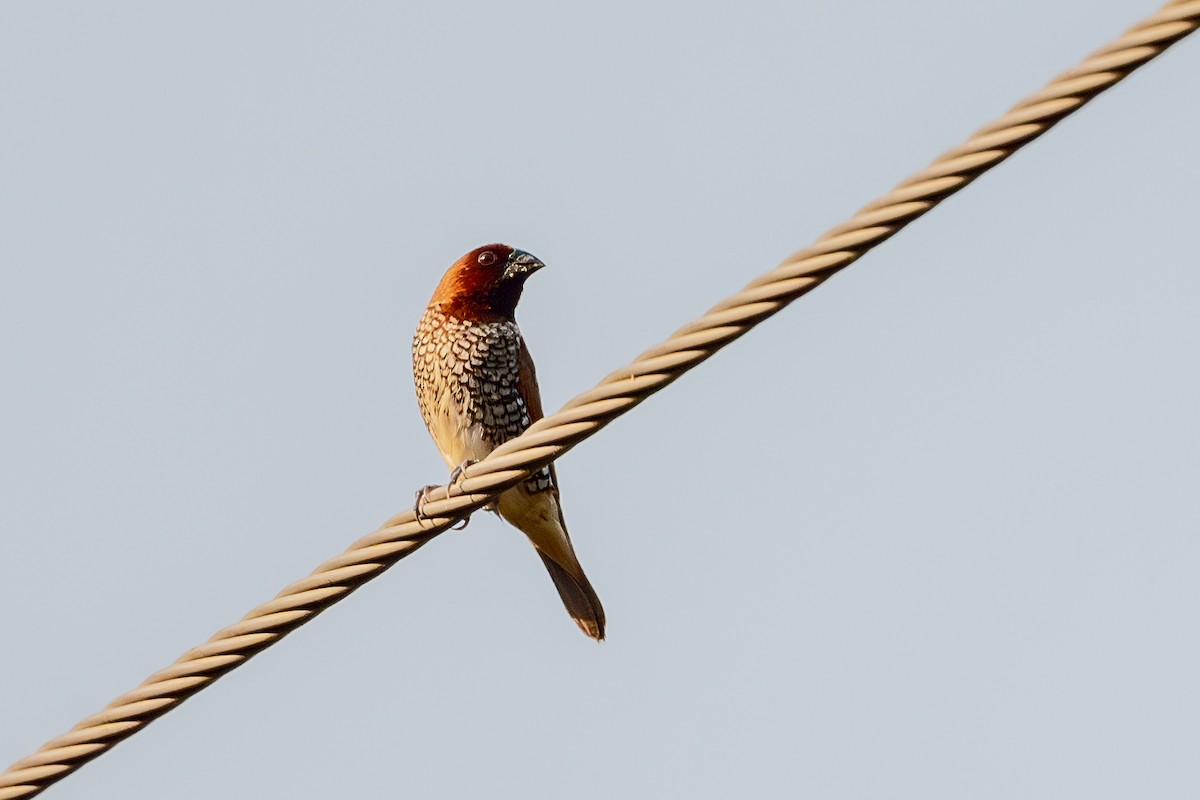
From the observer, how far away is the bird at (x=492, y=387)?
7.18 metres

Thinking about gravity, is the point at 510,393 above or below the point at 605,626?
above

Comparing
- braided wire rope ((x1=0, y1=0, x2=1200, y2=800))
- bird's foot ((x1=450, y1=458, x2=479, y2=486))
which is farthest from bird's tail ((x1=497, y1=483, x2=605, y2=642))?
braided wire rope ((x1=0, y1=0, x2=1200, y2=800))

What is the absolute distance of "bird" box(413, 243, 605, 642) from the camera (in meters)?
7.18

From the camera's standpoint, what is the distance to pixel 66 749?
3262 millimetres

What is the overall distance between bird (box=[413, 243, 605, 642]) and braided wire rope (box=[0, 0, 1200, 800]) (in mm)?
3467

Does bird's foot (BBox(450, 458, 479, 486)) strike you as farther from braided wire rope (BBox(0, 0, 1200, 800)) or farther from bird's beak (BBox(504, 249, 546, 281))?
bird's beak (BBox(504, 249, 546, 281))

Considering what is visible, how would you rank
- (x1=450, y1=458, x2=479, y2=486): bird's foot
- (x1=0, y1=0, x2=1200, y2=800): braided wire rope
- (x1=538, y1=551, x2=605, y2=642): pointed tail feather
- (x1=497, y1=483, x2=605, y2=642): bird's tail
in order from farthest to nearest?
(x1=538, y1=551, x2=605, y2=642): pointed tail feather, (x1=497, y1=483, x2=605, y2=642): bird's tail, (x1=450, y1=458, x2=479, y2=486): bird's foot, (x1=0, y1=0, x2=1200, y2=800): braided wire rope

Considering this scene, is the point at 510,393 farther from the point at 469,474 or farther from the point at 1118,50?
the point at 1118,50

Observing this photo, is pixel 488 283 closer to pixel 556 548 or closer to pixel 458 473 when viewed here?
pixel 556 548

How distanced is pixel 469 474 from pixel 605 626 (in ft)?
12.4

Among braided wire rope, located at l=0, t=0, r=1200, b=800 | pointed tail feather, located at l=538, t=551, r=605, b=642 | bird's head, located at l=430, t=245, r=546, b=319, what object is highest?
bird's head, located at l=430, t=245, r=546, b=319

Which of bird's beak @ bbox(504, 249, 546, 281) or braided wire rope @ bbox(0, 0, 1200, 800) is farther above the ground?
bird's beak @ bbox(504, 249, 546, 281)

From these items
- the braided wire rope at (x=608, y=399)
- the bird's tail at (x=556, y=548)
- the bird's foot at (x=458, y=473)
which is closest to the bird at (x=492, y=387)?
the bird's tail at (x=556, y=548)

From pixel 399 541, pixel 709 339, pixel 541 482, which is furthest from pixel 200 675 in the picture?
pixel 541 482
